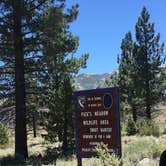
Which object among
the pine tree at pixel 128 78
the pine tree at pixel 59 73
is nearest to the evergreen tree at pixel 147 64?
the pine tree at pixel 128 78

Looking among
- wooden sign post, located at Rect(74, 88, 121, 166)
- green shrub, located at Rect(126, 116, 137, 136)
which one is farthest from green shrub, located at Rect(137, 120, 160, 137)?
wooden sign post, located at Rect(74, 88, 121, 166)

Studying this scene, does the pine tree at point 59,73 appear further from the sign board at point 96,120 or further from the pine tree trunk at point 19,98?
the sign board at point 96,120

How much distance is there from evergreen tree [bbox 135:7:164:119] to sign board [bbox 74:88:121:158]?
93.5ft

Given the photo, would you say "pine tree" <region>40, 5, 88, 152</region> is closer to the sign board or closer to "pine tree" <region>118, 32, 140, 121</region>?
the sign board

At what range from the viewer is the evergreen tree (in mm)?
40562

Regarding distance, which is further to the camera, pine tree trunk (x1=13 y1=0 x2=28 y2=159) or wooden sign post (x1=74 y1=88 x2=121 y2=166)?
pine tree trunk (x1=13 y1=0 x2=28 y2=159)

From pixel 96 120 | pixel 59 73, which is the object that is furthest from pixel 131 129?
pixel 96 120

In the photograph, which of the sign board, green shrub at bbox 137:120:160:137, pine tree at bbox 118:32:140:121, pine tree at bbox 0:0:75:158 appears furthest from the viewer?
pine tree at bbox 118:32:140:121

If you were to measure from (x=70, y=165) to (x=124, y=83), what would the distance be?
96.8 feet

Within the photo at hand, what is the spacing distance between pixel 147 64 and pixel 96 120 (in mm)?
29889

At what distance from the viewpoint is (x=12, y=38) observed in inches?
823

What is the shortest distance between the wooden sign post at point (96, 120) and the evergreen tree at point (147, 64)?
93.5 feet

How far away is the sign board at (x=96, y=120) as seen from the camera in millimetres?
11422

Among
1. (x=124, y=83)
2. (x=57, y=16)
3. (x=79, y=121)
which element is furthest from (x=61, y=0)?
(x=124, y=83)
